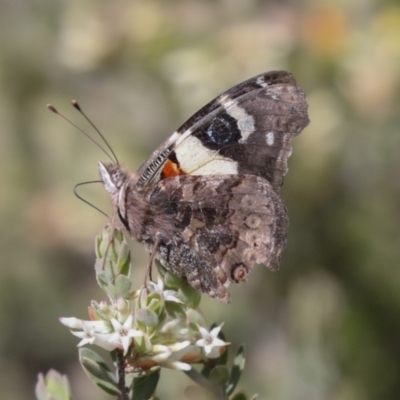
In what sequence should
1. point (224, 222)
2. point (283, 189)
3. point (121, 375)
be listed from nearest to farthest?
point (121, 375), point (224, 222), point (283, 189)

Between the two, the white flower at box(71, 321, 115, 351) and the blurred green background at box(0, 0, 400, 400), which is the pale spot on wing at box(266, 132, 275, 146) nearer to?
the blurred green background at box(0, 0, 400, 400)

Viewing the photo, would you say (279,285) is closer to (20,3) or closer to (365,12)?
(365,12)

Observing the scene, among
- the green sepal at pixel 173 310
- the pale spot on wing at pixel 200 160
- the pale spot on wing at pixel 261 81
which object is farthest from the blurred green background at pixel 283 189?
the green sepal at pixel 173 310

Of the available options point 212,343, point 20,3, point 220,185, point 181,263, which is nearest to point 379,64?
point 220,185

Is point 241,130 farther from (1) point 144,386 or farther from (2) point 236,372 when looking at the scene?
(1) point 144,386

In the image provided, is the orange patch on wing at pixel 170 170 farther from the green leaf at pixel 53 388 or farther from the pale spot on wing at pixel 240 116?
the green leaf at pixel 53 388

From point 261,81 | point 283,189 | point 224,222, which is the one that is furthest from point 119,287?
point 283,189
